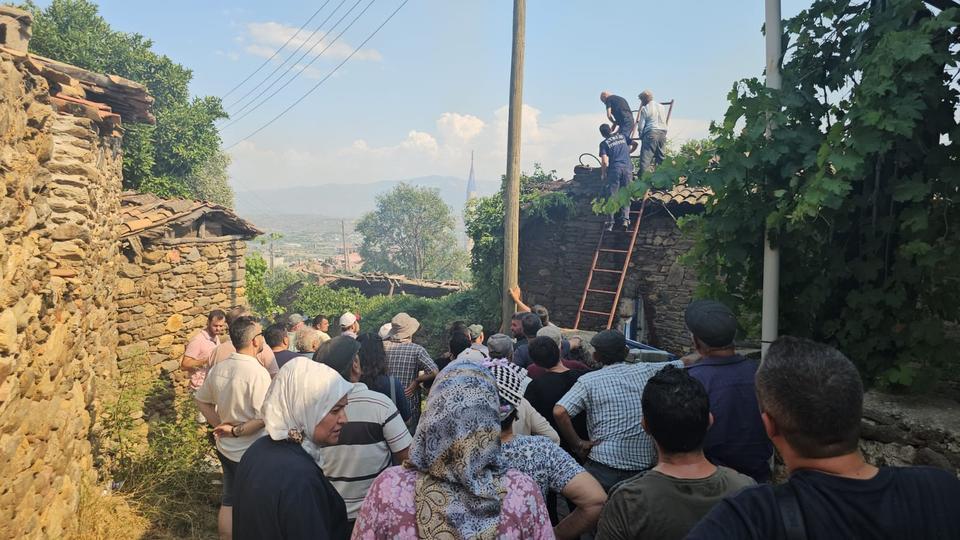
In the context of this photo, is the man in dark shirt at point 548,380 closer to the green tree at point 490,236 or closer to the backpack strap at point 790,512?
the backpack strap at point 790,512

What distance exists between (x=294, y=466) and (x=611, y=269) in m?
9.41

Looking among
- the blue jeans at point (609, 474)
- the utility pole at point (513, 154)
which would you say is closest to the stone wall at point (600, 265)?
the utility pole at point (513, 154)

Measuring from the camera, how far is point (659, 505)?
1.92 m

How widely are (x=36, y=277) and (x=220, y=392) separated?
1.30 metres

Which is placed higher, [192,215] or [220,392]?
[192,215]

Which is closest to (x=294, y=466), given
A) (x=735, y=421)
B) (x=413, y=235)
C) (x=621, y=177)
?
(x=735, y=421)

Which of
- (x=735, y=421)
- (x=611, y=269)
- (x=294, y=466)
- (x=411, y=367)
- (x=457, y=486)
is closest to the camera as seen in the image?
(x=457, y=486)

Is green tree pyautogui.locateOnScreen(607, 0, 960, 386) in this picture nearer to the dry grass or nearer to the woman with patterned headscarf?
the woman with patterned headscarf

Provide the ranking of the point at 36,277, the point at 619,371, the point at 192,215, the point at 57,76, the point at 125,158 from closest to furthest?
the point at 619,371, the point at 36,277, the point at 57,76, the point at 192,215, the point at 125,158

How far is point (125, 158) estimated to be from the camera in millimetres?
13945

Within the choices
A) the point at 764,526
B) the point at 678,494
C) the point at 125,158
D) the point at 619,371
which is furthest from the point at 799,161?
the point at 125,158

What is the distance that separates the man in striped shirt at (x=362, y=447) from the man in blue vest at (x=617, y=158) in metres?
8.05

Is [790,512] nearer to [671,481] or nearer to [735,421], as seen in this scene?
[671,481]

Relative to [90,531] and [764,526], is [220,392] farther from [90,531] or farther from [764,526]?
[764,526]
